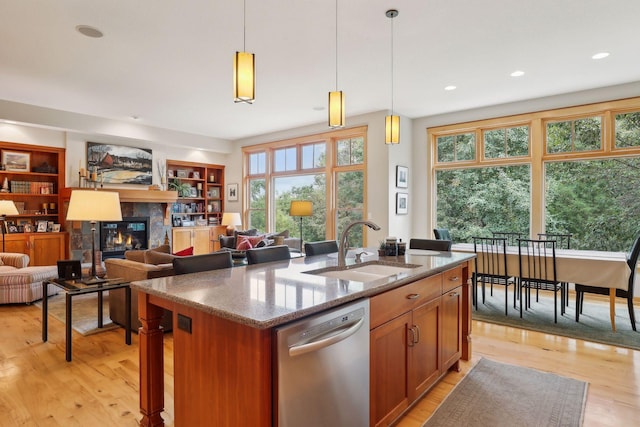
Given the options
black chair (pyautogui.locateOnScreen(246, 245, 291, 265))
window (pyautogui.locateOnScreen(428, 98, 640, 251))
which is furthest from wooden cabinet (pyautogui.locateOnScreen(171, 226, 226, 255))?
black chair (pyautogui.locateOnScreen(246, 245, 291, 265))

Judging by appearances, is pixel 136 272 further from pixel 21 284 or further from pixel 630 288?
pixel 630 288

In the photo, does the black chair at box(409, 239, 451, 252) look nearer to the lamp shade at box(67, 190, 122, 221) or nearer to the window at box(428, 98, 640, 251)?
the lamp shade at box(67, 190, 122, 221)

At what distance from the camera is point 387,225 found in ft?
20.2

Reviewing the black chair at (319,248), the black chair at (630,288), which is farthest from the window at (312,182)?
the black chair at (630,288)

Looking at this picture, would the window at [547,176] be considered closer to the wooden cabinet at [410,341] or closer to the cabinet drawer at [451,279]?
the cabinet drawer at [451,279]

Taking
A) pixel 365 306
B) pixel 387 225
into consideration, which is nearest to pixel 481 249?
pixel 387 225

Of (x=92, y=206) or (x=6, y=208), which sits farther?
(x=6, y=208)

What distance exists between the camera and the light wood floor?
222 cm

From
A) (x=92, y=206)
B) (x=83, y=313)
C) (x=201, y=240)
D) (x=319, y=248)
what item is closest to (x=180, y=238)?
(x=201, y=240)

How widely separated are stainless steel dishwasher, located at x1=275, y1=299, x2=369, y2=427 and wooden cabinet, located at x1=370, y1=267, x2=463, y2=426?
135mm

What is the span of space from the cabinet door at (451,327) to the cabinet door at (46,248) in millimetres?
6786

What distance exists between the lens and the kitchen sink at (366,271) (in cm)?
238

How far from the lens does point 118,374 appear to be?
276 cm

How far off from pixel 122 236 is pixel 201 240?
177cm
